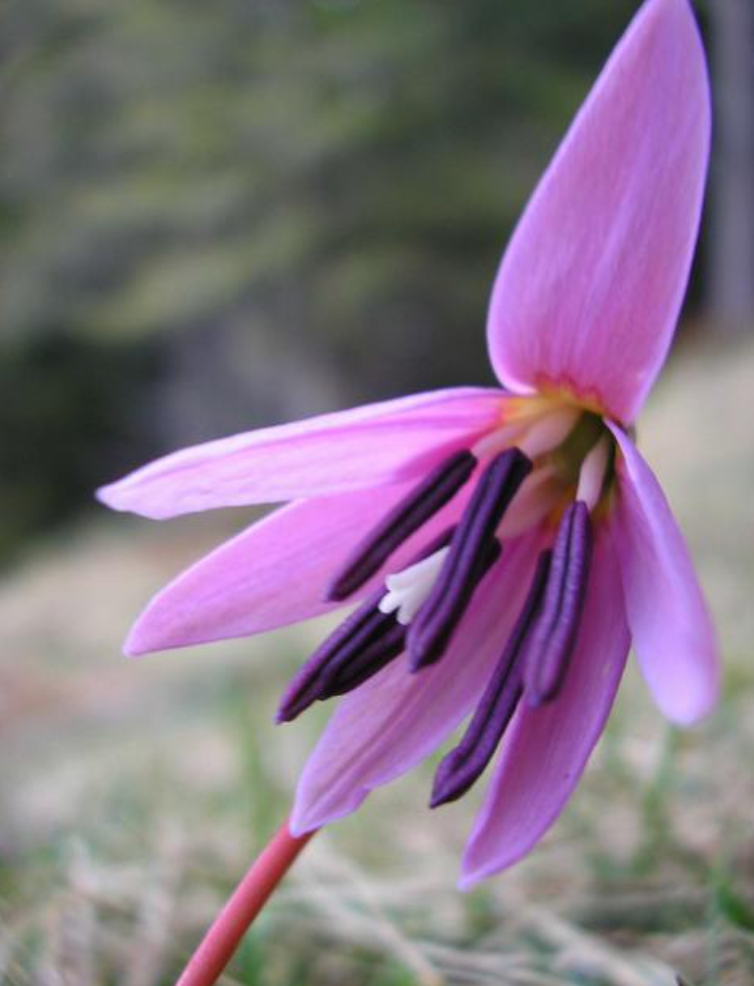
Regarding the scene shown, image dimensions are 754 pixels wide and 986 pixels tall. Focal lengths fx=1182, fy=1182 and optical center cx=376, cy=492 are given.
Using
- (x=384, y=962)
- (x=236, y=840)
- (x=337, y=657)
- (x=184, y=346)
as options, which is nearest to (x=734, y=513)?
(x=236, y=840)

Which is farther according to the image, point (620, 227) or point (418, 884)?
point (418, 884)

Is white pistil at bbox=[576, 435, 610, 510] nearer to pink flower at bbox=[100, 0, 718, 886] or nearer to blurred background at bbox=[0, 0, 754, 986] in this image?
pink flower at bbox=[100, 0, 718, 886]

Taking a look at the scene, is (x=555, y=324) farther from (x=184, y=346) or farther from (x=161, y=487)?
(x=184, y=346)

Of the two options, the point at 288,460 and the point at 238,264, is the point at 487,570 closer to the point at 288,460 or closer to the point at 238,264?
the point at 288,460

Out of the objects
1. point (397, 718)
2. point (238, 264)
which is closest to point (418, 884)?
point (397, 718)

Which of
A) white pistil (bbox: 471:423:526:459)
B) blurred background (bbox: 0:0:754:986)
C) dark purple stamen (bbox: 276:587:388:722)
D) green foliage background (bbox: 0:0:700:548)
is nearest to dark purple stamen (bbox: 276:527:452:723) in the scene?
dark purple stamen (bbox: 276:587:388:722)

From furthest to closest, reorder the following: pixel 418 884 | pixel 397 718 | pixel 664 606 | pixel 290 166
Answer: pixel 290 166
pixel 418 884
pixel 397 718
pixel 664 606

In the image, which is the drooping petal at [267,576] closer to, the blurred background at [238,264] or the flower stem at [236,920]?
the flower stem at [236,920]
